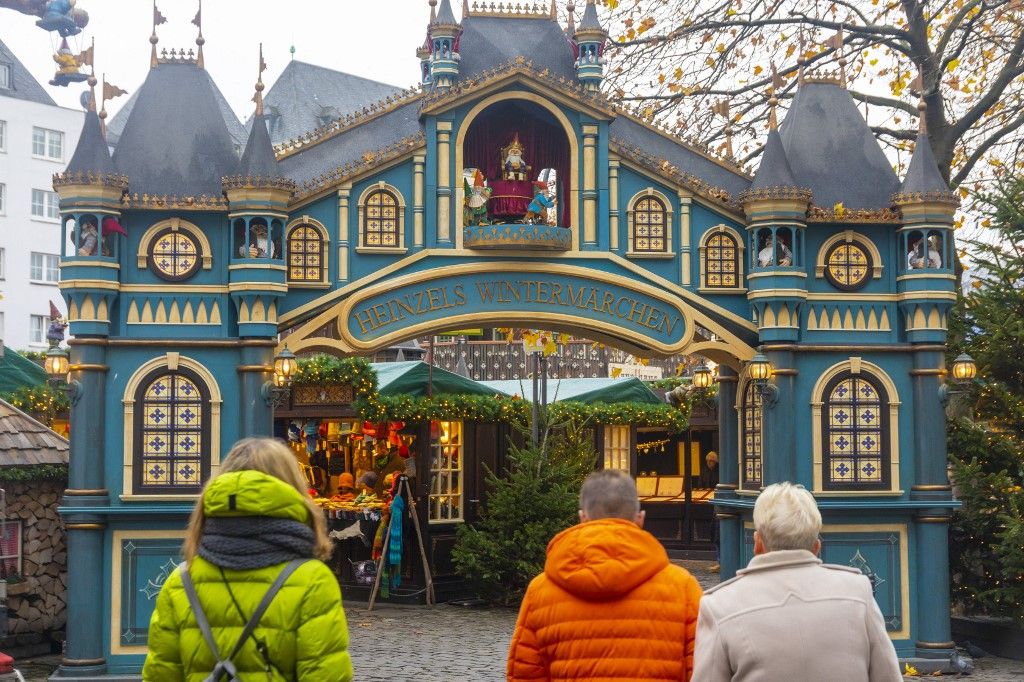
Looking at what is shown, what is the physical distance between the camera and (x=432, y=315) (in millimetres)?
14086

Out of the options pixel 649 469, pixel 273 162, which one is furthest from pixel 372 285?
pixel 649 469

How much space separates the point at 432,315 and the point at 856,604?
9597 millimetres

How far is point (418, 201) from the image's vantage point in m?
14.1

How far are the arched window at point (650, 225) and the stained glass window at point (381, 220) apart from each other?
2417 mm

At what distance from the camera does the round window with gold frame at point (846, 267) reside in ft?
47.3

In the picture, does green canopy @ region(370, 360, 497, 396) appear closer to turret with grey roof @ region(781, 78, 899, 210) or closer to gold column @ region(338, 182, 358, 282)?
gold column @ region(338, 182, 358, 282)

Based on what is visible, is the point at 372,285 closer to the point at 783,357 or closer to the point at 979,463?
the point at 783,357

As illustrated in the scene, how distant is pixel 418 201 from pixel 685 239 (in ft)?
8.93

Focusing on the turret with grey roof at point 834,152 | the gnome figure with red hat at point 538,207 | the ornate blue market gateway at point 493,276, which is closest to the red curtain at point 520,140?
the ornate blue market gateway at point 493,276

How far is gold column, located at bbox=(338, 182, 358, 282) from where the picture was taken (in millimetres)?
14000

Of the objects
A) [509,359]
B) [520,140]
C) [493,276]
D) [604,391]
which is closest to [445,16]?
[520,140]

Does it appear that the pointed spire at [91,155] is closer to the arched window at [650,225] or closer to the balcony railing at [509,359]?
the arched window at [650,225]

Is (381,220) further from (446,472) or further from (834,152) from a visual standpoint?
(446,472)

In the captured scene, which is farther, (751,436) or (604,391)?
(604,391)
